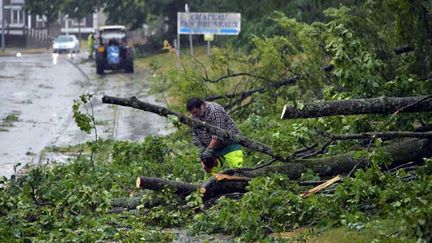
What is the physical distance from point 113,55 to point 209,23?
43.0ft

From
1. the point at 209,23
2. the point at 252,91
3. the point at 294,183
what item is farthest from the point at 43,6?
the point at 294,183

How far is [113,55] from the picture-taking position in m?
45.5

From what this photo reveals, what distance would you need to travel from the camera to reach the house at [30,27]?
8438cm

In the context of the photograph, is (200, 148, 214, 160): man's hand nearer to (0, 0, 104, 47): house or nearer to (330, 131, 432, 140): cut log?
(330, 131, 432, 140): cut log

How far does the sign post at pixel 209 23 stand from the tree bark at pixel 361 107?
22650 millimetres

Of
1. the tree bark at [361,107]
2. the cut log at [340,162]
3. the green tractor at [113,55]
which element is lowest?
the green tractor at [113,55]

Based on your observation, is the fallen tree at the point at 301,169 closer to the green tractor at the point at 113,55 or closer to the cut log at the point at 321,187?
the cut log at the point at 321,187

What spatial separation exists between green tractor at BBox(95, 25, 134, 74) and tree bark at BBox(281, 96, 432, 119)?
3484cm

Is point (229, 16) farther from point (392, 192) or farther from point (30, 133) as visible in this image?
point (392, 192)

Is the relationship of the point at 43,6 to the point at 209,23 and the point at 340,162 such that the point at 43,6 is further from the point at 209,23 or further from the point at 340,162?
the point at 340,162

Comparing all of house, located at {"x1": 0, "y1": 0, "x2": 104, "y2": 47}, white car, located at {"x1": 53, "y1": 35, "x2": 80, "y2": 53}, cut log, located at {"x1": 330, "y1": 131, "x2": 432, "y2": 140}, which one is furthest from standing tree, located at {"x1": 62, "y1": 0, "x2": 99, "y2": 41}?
cut log, located at {"x1": 330, "y1": 131, "x2": 432, "y2": 140}

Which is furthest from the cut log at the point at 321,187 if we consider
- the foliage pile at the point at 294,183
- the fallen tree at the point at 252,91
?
the fallen tree at the point at 252,91

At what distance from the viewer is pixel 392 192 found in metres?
8.99

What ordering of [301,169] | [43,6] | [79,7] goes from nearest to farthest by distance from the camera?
[301,169]
[79,7]
[43,6]
